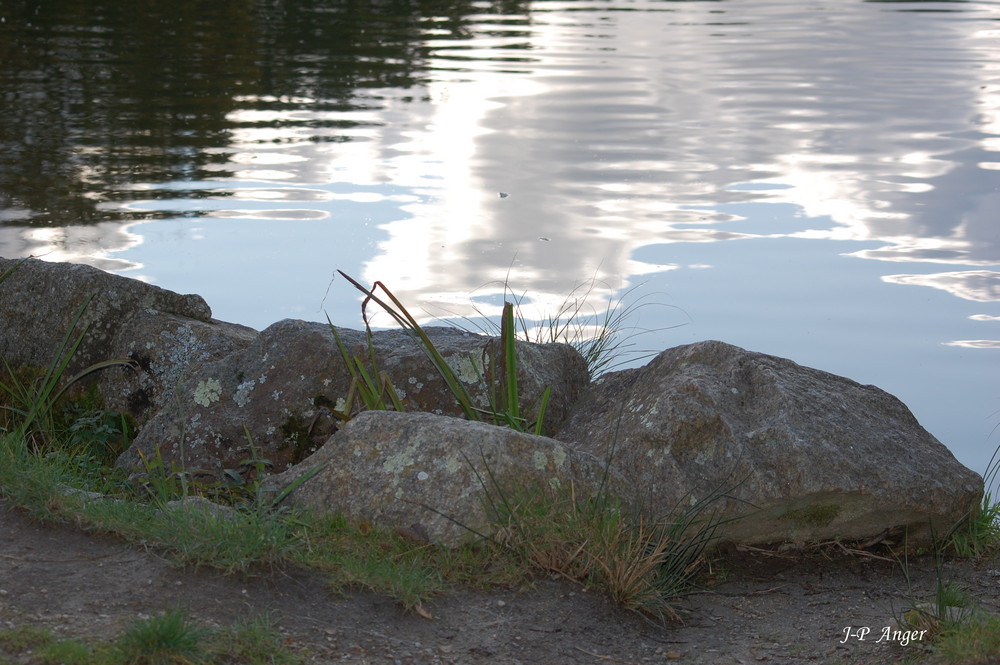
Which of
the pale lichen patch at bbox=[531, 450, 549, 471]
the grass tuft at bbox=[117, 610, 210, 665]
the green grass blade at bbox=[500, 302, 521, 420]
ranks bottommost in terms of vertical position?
the grass tuft at bbox=[117, 610, 210, 665]

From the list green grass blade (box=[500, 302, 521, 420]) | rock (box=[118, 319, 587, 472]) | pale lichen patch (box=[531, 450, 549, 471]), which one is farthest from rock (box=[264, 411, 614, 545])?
rock (box=[118, 319, 587, 472])

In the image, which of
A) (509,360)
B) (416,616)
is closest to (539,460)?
(509,360)

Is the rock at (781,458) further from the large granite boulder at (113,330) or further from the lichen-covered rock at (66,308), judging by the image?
the lichen-covered rock at (66,308)

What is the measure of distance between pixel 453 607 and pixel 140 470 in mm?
1876

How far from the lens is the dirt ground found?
10.3ft

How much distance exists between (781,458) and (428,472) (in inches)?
53.7

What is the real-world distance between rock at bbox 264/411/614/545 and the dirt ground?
359 mm

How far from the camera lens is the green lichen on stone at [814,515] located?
413 cm

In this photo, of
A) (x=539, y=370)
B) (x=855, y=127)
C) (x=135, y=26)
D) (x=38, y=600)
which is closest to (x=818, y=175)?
(x=855, y=127)

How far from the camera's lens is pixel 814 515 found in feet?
13.6

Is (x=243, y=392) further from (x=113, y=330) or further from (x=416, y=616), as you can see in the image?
(x=416, y=616)

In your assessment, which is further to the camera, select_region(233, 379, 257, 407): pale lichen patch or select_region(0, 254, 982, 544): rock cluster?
select_region(233, 379, 257, 407): pale lichen patch

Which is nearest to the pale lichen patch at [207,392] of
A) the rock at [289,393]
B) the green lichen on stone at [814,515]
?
the rock at [289,393]

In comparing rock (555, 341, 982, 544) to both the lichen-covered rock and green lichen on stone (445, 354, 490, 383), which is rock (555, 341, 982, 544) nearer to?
green lichen on stone (445, 354, 490, 383)
